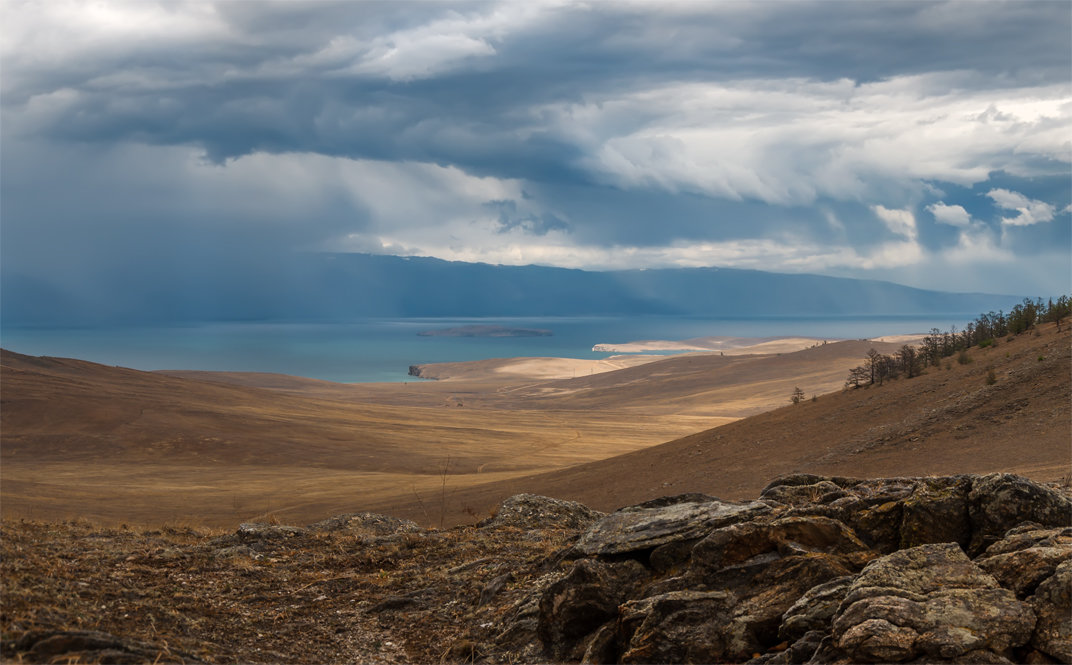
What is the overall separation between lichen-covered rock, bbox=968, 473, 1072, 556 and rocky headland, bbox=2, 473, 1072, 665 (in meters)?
0.02

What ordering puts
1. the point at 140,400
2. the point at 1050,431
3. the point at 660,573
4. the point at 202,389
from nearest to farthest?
the point at 660,573, the point at 1050,431, the point at 140,400, the point at 202,389

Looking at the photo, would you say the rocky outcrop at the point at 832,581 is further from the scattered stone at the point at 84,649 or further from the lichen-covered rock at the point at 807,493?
the scattered stone at the point at 84,649

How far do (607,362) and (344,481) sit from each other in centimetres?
10164

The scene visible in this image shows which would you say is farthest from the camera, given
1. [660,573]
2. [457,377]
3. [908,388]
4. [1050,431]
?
[457,377]

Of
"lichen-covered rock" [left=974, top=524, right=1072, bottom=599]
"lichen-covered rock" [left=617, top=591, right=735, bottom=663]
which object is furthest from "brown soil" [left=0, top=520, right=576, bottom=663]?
"lichen-covered rock" [left=974, top=524, right=1072, bottom=599]

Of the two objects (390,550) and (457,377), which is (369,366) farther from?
(390,550)

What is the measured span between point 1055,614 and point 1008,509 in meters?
1.78

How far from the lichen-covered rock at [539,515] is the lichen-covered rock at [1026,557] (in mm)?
7571

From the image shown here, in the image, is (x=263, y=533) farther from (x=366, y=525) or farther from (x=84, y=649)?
(x=84, y=649)

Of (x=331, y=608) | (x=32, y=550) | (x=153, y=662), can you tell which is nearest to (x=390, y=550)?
(x=331, y=608)

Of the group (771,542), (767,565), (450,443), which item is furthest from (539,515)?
(450,443)

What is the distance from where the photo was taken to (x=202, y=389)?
2224 inches

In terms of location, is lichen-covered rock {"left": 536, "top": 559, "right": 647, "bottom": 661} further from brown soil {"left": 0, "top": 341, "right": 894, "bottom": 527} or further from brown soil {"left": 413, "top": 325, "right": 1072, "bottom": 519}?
brown soil {"left": 0, "top": 341, "right": 894, "bottom": 527}

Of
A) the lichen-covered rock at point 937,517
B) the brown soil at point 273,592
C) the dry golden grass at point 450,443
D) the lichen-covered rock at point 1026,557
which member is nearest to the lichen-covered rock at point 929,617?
the lichen-covered rock at point 1026,557
